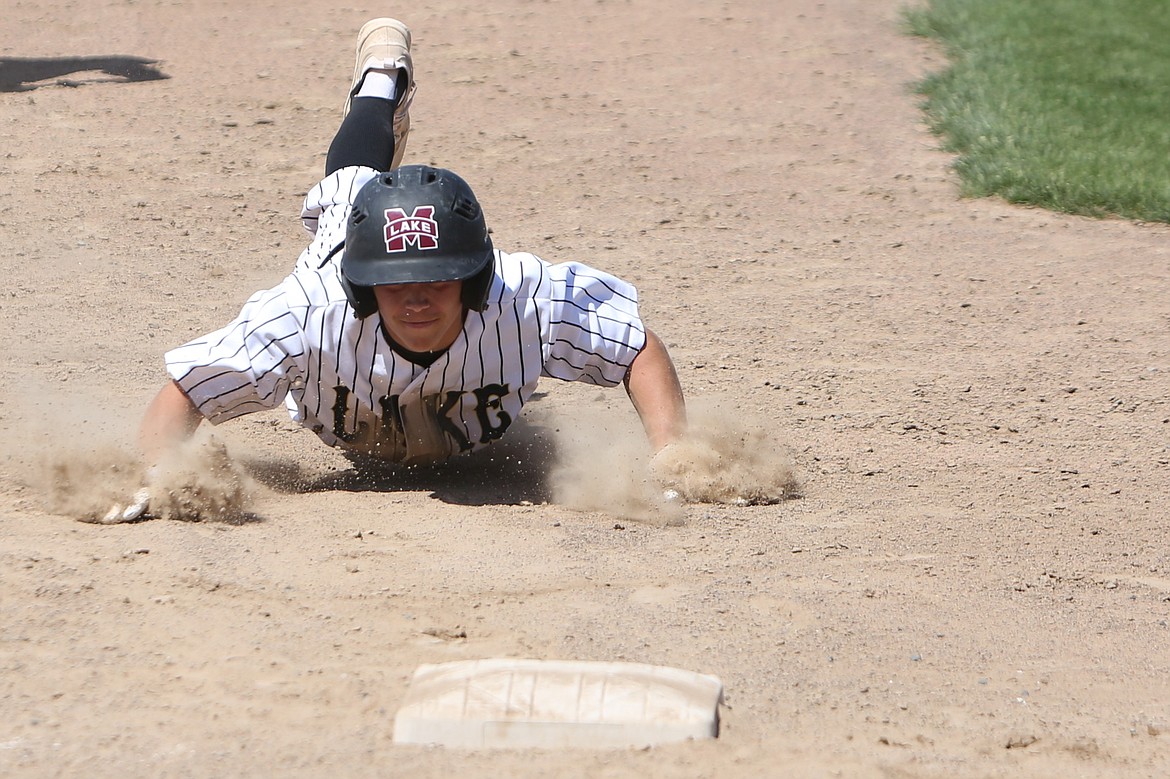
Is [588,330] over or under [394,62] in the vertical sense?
under

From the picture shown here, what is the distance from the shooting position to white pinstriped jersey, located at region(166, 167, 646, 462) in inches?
142

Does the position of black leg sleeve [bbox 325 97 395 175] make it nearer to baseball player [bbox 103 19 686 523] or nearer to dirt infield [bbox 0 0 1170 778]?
dirt infield [bbox 0 0 1170 778]

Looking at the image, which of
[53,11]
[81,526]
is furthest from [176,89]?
[81,526]

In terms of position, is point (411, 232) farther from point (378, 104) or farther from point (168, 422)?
point (378, 104)

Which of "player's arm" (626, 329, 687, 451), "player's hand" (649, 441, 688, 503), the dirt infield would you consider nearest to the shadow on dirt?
the dirt infield

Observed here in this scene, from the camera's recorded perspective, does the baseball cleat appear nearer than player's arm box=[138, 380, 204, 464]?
No

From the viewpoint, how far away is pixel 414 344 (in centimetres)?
361

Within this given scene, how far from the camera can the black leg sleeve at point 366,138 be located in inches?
194

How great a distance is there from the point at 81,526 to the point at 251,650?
84cm

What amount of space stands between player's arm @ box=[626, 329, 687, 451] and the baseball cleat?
6.54 ft

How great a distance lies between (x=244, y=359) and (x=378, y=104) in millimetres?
2035

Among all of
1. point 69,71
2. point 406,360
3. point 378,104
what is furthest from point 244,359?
point 69,71

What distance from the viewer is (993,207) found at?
6.86 m

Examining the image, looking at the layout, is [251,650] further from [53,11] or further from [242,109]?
[53,11]
